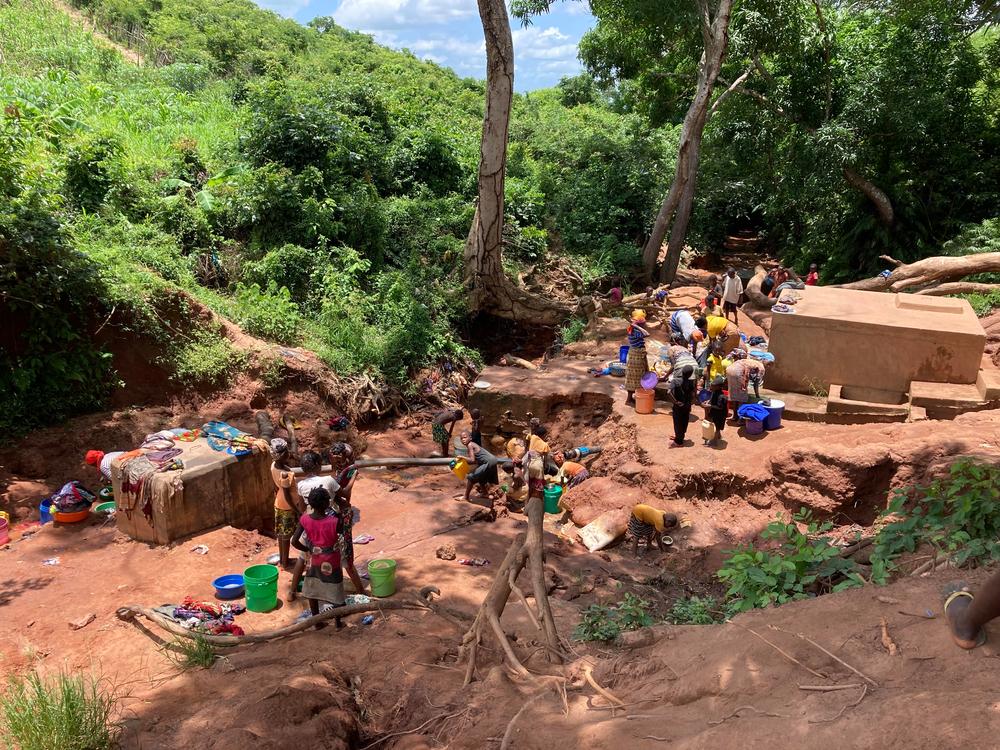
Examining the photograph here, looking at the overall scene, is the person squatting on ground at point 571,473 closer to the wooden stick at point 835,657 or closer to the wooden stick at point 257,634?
the wooden stick at point 257,634

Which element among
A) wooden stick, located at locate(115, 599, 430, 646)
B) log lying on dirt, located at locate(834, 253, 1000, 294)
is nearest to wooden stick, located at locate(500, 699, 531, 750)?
wooden stick, located at locate(115, 599, 430, 646)

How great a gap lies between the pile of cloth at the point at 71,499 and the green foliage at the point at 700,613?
6.08m

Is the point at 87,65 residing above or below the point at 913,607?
above

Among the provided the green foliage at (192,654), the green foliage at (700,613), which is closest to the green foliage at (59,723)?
the green foliage at (192,654)

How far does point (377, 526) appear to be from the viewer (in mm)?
8406

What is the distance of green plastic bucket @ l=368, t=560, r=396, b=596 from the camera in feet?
20.6

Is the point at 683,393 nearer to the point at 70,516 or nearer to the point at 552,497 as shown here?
the point at 552,497

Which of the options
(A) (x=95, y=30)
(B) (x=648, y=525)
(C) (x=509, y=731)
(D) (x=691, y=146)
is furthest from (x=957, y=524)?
(A) (x=95, y=30)

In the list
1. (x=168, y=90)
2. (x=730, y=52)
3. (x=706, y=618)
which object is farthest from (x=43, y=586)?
(x=730, y=52)

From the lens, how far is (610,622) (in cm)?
488

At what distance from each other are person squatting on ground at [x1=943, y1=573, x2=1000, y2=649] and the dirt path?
72.9 feet

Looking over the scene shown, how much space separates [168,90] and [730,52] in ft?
43.7

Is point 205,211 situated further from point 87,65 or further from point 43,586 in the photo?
point 43,586

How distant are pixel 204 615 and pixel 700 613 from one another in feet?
12.3
